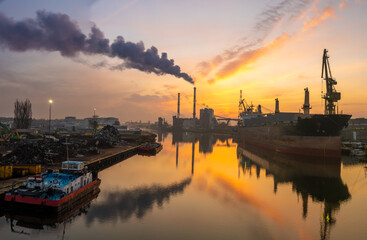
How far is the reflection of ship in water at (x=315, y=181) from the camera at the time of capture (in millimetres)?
26720

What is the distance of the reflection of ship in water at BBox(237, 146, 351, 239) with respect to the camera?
26.7m

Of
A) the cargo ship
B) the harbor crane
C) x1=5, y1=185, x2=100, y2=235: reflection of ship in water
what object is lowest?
x1=5, y1=185, x2=100, y2=235: reflection of ship in water

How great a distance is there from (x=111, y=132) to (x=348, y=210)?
7908 cm

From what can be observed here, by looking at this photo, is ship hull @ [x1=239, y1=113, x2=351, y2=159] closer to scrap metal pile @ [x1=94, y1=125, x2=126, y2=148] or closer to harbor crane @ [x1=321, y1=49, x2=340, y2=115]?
harbor crane @ [x1=321, y1=49, x2=340, y2=115]

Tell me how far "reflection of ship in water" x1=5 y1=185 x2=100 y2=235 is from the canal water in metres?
0.08

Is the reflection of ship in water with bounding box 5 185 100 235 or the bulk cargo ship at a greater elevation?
the bulk cargo ship

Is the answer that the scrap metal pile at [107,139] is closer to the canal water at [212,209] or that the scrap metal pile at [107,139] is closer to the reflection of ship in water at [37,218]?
the canal water at [212,209]

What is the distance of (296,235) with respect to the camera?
20562mm

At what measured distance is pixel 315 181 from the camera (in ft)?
128

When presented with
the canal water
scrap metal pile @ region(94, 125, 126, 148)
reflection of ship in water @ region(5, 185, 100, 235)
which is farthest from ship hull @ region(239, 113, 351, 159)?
reflection of ship in water @ region(5, 185, 100, 235)

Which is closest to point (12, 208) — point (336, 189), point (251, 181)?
point (251, 181)

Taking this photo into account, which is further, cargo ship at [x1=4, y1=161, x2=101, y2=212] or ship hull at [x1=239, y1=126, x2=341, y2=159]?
ship hull at [x1=239, y1=126, x2=341, y2=159]

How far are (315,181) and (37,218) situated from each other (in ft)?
124

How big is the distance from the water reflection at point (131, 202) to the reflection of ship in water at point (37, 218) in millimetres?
1850
